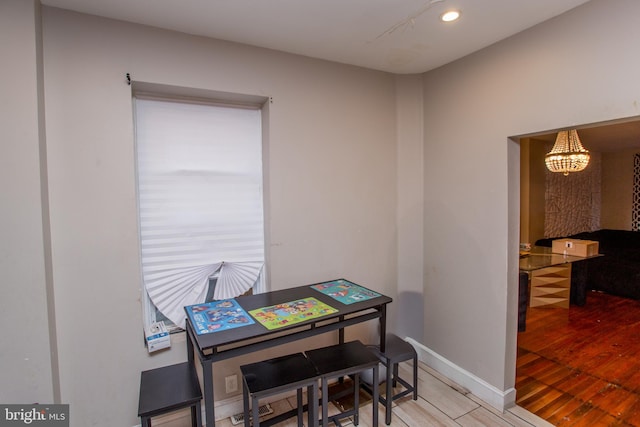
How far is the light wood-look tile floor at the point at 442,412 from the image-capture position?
2.05m

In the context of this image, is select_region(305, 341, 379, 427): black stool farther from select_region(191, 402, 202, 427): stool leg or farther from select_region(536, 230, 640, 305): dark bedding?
select_region(536, 230, 640, 305): dark bedding

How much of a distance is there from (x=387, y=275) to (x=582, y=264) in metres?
2.95

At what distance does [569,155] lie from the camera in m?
3.67

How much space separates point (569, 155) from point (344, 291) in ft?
10.8

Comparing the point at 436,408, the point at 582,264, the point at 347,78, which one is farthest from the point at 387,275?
the point at 582,264

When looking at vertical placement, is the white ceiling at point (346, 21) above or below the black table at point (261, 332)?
above

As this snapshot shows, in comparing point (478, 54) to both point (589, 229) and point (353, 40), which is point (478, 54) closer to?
point (353, 40)

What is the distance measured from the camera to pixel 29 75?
59.7 inches

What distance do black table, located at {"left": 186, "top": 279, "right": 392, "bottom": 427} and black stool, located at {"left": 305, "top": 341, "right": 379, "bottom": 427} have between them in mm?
202

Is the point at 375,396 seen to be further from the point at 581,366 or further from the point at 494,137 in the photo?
the point at 581,366

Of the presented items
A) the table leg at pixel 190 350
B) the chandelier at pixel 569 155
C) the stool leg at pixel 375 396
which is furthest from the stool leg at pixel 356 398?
the chandelier at pixel 569 155

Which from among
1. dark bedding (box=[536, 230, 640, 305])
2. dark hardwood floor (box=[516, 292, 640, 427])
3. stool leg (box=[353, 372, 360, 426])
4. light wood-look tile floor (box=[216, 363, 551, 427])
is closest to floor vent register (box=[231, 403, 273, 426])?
light wood-look tile floor (box=[216, 363, 551, 427])

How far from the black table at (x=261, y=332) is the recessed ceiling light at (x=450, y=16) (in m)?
1.66

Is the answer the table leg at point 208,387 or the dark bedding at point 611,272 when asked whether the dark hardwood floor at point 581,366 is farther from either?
the table leg at point 208,387
